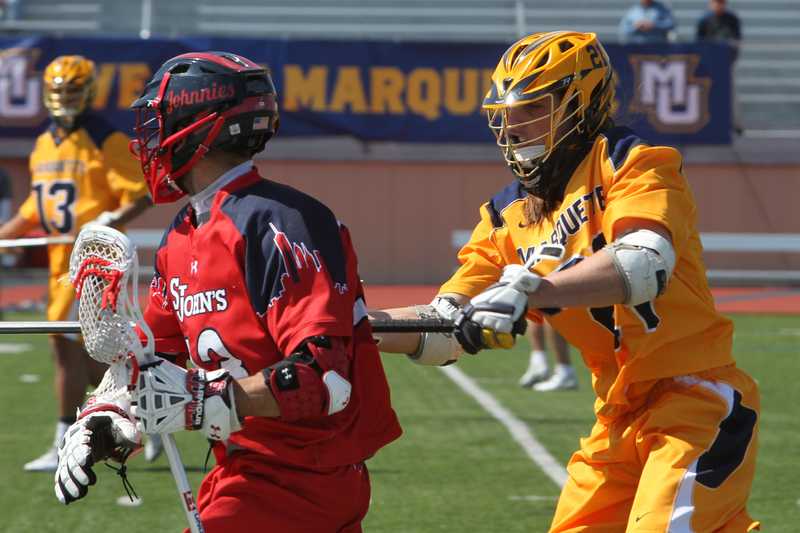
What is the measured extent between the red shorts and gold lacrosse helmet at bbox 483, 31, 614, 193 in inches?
42.2

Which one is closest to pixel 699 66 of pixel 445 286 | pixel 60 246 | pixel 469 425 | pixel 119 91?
pixel 119 91

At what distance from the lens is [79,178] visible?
801 cm

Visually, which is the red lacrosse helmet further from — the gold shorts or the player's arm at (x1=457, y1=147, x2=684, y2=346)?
the gold shorts

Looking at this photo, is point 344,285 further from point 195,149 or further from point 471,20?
point 471,20

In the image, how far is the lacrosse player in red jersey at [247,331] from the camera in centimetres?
316

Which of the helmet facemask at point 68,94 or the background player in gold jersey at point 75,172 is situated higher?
the helmet facemask at point 68,94

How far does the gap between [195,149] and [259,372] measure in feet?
2.02

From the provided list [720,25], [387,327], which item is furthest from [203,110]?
[720,25]

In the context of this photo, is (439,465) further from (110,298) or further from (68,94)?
(110,298)

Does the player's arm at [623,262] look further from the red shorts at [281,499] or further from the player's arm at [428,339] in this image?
the player's arm at [428,339]

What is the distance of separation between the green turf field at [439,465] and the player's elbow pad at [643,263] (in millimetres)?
2982

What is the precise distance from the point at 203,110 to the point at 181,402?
2.50 ft

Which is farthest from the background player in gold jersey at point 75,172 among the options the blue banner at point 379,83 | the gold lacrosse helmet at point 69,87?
the blue banner at point 379,83

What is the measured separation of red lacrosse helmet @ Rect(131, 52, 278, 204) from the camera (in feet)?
11.3
